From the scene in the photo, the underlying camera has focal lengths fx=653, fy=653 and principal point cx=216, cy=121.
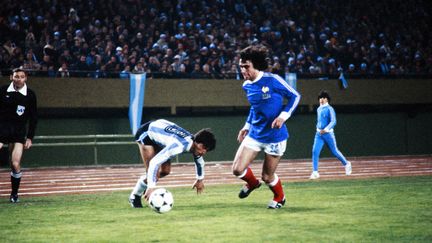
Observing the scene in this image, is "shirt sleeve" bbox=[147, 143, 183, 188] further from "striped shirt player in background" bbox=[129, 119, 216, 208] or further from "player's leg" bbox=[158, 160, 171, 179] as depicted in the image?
"player's leg" bbox=[158, 160, 171, 179]

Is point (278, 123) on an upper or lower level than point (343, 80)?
upper

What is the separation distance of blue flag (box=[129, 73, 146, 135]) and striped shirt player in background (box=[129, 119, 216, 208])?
1435 cm

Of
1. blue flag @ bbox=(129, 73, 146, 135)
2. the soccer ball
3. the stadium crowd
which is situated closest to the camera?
the soccer ball

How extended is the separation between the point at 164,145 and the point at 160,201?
112 cm

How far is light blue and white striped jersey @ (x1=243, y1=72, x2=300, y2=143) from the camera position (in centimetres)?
948

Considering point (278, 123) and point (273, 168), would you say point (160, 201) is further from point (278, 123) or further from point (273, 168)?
point (278, 123)

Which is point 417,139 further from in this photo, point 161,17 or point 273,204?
point 273,204

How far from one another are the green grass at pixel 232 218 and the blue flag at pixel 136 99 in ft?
38.8

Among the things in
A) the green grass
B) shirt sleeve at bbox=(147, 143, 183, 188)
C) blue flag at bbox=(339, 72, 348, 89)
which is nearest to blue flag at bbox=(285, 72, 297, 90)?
blue flag at bbox=(339, 72, 348, 89)

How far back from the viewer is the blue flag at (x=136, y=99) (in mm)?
24406

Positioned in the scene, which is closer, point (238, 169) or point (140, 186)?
point (238, 169)

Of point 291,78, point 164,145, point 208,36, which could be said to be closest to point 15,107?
point 164,145

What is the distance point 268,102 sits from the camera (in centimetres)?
952

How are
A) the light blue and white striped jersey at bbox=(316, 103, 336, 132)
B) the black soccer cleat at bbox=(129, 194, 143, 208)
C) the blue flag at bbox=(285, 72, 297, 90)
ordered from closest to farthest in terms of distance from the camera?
1. the black soccer cleat at bbox=(129, 194, 143, 208)
2. the light blue and white striped jersey at bbox=(316, 103, 336, 132)
3. the blue flag at bbox=(285, 72, 297, 90)
